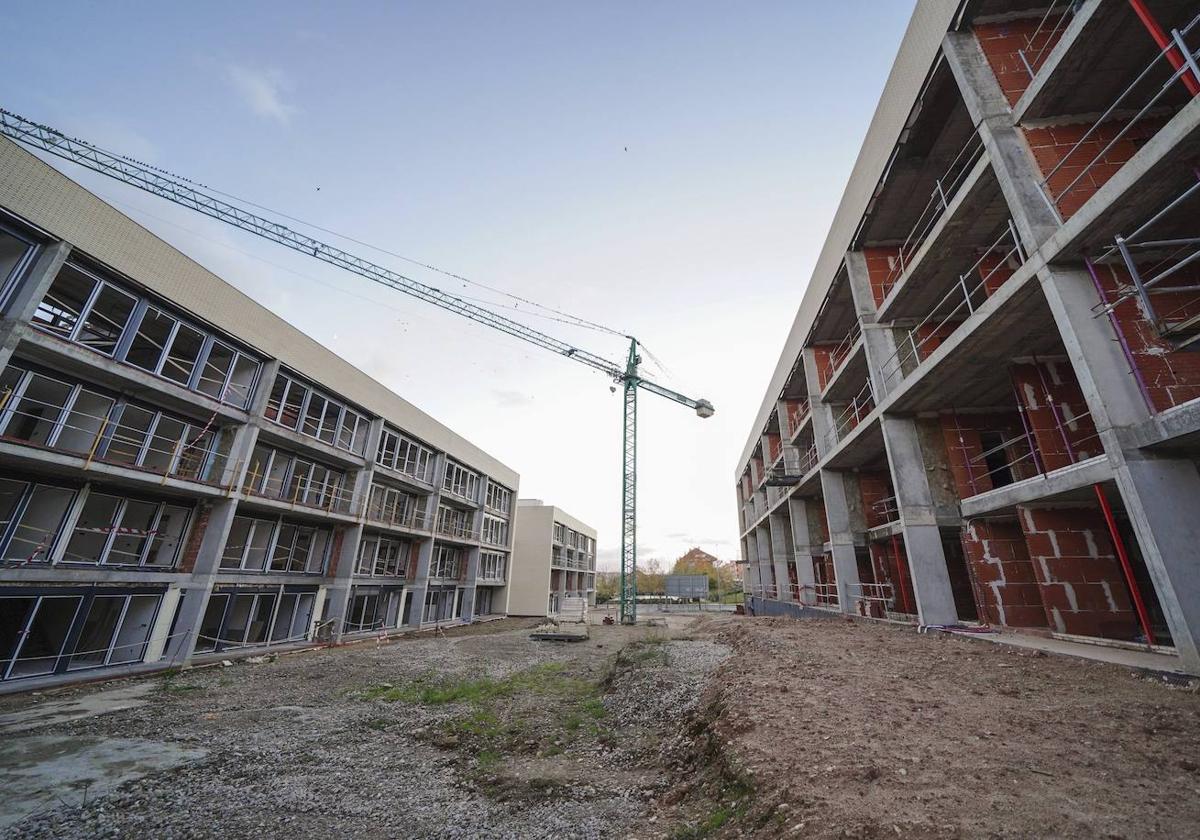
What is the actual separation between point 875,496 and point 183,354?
27159mm

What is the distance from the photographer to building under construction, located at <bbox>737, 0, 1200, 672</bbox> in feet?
22.8

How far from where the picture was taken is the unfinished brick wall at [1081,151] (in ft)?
29.2

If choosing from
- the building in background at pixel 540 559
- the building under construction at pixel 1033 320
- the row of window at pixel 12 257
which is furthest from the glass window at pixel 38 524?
the building in background at pixel 540 559

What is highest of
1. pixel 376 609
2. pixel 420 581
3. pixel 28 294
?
pixel 28 294

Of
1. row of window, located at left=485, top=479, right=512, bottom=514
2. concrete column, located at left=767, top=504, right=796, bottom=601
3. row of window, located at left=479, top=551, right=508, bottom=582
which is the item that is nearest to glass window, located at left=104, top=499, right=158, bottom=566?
row of window, located at left=479, top=551, right=508, bottom=582

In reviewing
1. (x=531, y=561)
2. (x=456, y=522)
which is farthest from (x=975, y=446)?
(x=531, y=561)

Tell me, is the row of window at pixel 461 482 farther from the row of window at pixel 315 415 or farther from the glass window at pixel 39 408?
the glass window at pixel 39 408

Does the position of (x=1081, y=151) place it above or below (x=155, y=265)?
below

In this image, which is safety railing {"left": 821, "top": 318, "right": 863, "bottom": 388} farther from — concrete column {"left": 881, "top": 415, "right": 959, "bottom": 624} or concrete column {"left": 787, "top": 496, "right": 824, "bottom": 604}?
concrete column {"left": 787, "top": 496, "right": 824, "bottom": 604}

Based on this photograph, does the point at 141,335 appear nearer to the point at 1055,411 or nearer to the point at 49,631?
the point at 49,631

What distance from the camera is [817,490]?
23797mm

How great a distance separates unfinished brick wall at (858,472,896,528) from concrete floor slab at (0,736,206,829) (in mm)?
20879

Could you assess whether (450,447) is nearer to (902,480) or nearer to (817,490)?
(817,490)

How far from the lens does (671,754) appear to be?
6574 millimetres
